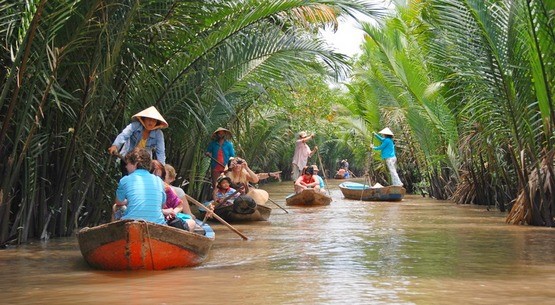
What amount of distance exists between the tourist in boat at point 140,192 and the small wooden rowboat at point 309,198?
11.5 m

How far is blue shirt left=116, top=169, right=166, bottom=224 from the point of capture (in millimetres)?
8203

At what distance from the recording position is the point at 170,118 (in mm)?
12992

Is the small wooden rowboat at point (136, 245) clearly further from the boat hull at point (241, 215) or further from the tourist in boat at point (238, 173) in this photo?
the tourist in boat at point (238, 173)

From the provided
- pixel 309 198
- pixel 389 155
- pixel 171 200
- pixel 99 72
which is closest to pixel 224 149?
pixel 309 198

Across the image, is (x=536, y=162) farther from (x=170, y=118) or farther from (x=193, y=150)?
(x=193, y=150)

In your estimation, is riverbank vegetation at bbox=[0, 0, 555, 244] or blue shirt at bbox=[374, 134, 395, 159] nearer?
riverbank vegetation at bbox=[0, 0, 555, 244]

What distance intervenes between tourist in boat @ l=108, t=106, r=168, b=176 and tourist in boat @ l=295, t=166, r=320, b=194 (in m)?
9.98

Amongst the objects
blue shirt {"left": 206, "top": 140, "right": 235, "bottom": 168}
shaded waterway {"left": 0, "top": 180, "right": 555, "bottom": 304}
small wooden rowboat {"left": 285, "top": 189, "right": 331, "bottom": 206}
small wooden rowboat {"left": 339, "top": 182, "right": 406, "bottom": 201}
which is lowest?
shaded waterway {"left": 0, "top": 180, "right": 555, "bottom": 304}

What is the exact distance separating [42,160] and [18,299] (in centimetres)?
386

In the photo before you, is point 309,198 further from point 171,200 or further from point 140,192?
point 140,192

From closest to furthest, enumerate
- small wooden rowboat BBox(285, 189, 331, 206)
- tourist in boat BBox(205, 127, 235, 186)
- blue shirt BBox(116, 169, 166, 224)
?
blue shirt BBox(116, 169, 166, 224) < tourist in boat BBox(205, 127, 235, 186) < small wooden rowboat BBox(285, 189, 331, 206)

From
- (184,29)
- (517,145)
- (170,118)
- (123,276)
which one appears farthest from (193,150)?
(123,276)

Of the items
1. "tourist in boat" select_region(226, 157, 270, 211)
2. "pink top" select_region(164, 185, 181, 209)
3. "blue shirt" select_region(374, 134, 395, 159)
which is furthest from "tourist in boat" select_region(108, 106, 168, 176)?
"blue shirt" select_region(374, 134, 395, 159)

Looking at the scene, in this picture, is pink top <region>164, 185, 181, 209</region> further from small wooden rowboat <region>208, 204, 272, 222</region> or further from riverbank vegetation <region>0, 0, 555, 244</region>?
small wooden rowboat <region>208, 204, 272, 222</region>
